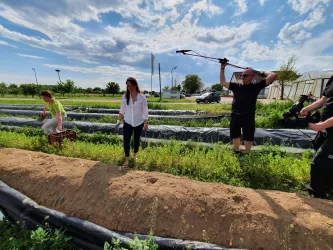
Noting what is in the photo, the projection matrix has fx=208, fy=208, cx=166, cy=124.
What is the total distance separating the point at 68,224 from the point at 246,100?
3.29 m

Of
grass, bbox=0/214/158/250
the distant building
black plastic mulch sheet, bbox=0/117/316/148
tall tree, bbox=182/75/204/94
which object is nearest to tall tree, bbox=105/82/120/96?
tall tree, bbox=182/75/204/94

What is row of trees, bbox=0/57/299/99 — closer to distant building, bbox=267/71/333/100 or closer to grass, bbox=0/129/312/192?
distant building, bbox=267/71/333/100

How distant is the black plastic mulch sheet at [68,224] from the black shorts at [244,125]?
95.2 inches

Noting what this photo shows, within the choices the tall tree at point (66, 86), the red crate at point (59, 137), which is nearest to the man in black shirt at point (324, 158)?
the red crate at point (59, 137)

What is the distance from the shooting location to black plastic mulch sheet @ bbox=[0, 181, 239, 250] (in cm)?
203

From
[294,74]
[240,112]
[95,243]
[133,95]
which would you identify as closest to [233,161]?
[240,112]

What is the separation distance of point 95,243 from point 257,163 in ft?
8.64

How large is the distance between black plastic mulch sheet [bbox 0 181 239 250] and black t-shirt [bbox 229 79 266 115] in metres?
2.51

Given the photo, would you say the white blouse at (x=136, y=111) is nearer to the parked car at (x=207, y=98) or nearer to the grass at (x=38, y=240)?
the grass at (x=38, y=240)

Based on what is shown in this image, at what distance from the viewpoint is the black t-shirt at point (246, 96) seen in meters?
3.69

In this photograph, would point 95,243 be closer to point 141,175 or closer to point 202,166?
point 141,175

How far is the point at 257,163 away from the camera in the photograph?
135 inches

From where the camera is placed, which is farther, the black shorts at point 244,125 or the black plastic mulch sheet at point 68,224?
the black shorts at point 244,125

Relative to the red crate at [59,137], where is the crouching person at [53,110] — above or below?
above
